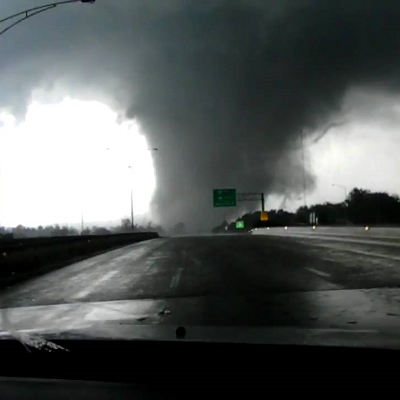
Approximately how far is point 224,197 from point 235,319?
7626 centimetres

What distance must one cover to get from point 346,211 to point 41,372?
13182 centimetres

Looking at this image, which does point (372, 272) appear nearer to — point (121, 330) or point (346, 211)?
point (121, 330)

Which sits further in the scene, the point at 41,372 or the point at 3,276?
the point at 3,276

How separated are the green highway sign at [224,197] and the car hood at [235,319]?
7132cm

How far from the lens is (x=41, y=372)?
5.12 metres

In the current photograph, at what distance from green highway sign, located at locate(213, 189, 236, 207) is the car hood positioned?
7132 cm

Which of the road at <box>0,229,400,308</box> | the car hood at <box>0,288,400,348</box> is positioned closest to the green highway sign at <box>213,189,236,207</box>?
the road at <box>0,229,400,308</box>

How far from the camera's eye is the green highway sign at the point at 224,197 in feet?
283

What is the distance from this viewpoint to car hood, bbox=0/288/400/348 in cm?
561

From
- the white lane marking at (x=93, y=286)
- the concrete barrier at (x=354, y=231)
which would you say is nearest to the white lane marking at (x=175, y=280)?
the white lane marking at (x=93, y=286)

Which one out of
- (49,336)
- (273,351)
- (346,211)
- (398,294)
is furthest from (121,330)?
(346,211)

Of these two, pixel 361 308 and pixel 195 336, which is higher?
pixel 195 336

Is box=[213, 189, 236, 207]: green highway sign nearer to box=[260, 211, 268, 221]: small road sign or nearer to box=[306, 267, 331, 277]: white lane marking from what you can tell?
box=[260, 211, 268, 221]: small road sign

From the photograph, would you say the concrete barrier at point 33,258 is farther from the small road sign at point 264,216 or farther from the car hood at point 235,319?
the small road sign at point 264,216
